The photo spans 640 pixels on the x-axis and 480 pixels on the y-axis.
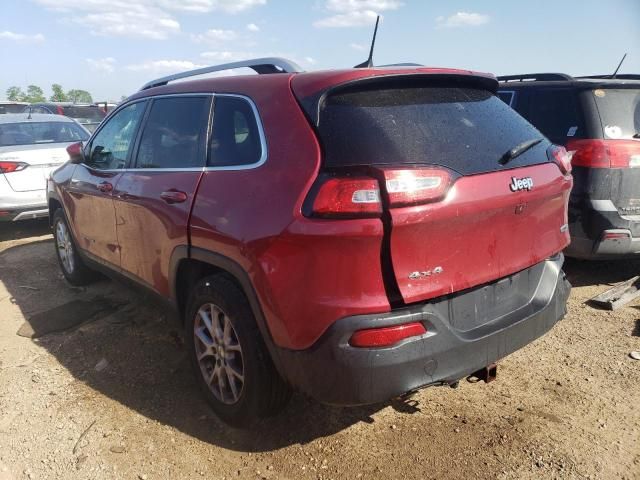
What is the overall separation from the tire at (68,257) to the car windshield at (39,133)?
2720 mm

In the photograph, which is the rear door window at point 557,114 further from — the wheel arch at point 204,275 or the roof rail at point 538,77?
the wheel arch at point 204,275

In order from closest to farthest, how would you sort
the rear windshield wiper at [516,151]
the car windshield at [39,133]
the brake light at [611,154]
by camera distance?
the rear windshield wiper at [516,151], the brake light at [611,154], the car windshield at [39,133]

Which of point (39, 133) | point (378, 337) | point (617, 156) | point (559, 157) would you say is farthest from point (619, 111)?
point (39, 133)

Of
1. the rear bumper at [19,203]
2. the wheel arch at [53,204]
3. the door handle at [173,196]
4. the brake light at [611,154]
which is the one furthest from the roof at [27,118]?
the brake light at [611,154]

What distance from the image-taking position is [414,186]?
2.05 m

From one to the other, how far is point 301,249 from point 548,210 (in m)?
1.33

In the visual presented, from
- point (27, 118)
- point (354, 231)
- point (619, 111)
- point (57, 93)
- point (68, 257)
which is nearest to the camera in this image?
point (354, 231)

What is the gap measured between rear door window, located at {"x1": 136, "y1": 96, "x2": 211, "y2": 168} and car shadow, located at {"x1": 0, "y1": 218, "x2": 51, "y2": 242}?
15.3 feet

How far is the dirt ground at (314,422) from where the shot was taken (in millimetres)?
A: 2545

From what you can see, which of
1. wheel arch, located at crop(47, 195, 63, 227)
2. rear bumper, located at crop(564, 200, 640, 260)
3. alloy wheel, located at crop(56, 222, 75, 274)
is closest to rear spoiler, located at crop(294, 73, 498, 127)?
rear bumper, located at crop(564, 200, 640, 260)

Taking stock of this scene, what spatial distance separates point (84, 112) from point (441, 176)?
1506cm

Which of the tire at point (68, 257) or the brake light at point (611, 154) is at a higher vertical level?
the brake light at point (611, 154)

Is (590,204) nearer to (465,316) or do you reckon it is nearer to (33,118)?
(465,316)

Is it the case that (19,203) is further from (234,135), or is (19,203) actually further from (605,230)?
(605,230)
